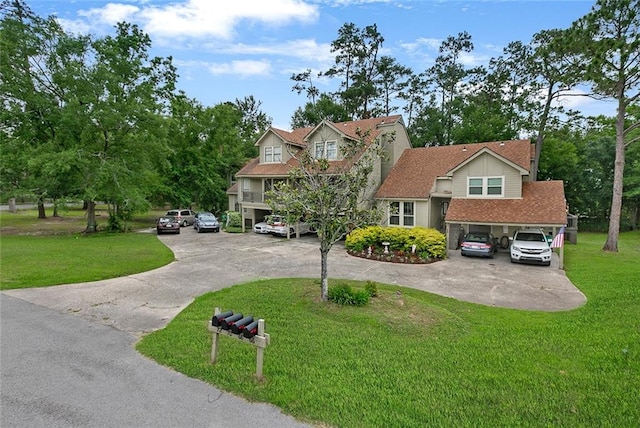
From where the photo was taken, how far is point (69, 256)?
15406mm

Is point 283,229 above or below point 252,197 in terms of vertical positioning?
below

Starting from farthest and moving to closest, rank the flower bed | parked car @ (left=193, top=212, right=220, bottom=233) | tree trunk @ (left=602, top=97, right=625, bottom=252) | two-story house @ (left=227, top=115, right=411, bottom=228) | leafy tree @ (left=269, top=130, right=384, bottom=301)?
1. parked car @ (left=193, top=212, right=220, bottom=233)
2. two-story house @ (left=227, top=115, right=411, bottom=228)
3. tree trunk @ (left=602, top=97, right=625, bottom=252)
4. the flower bed
5. leafy tree @ (left=269, top=130, right=384, bottom=301)

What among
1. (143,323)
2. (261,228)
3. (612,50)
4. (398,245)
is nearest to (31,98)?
(261,228)

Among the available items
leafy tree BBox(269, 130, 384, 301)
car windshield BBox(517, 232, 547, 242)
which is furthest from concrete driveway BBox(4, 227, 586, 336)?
leafy tree BBox(269, 130, 384, 301)

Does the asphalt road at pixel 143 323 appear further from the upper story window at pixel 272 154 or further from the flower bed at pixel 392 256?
the upper story window at pixel 272 154

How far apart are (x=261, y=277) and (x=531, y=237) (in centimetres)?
1378

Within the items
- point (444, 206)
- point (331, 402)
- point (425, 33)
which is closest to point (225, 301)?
point (331, 402)

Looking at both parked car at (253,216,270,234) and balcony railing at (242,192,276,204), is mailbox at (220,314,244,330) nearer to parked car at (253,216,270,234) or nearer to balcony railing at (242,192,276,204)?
parked car at (253,216,270,234)

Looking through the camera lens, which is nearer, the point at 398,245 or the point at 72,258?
the point at 72,258

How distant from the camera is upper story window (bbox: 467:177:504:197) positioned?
61.8ft

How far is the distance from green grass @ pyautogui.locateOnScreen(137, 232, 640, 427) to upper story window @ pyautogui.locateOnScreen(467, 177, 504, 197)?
404 inches

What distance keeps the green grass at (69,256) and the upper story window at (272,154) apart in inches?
416

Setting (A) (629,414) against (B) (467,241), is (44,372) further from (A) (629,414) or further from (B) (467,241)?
(B) (467,241)

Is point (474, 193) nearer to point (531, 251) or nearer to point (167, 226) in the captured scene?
point (531, 251)
